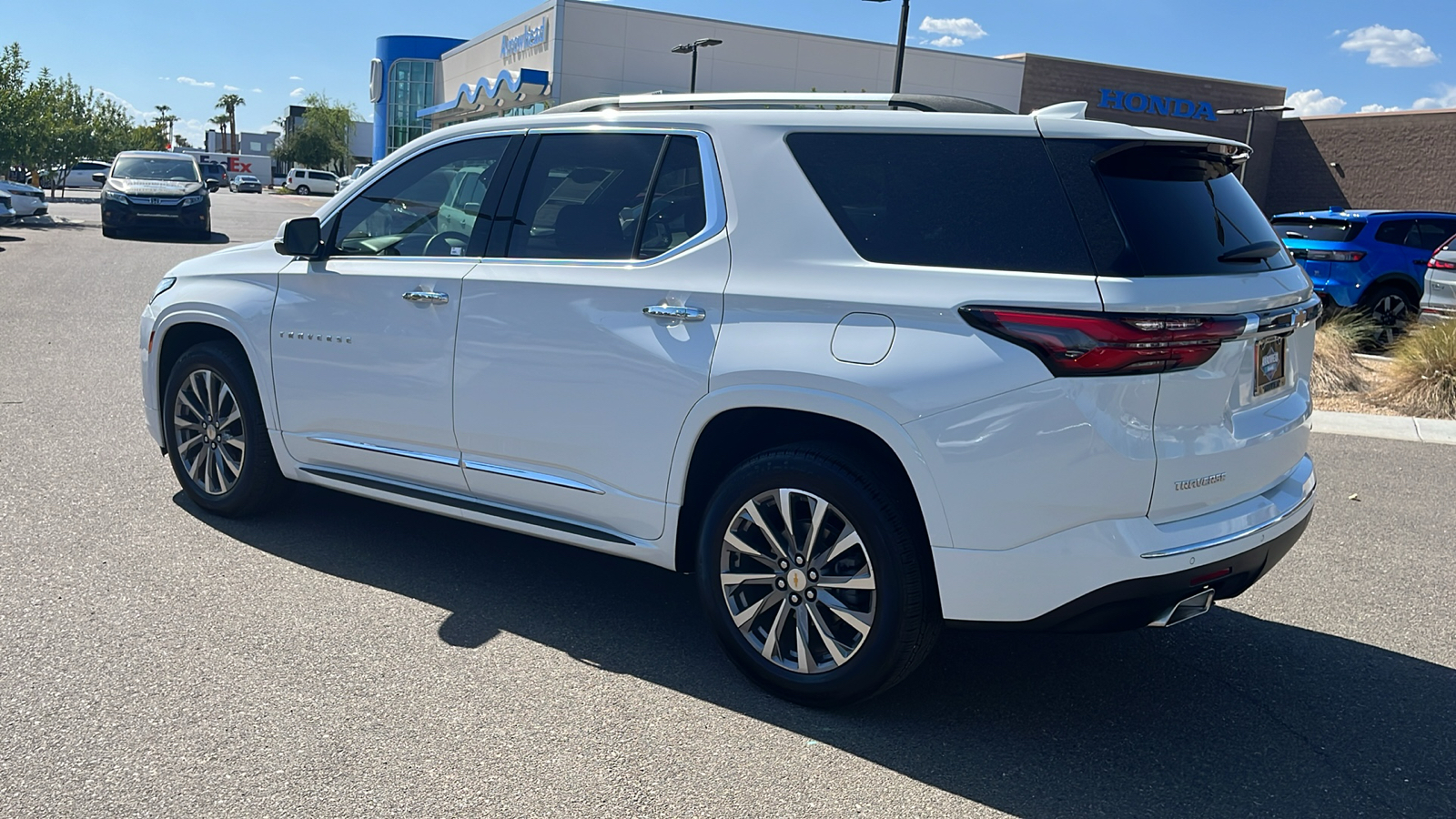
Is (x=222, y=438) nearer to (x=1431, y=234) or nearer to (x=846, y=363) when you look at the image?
(x=846, y=363)

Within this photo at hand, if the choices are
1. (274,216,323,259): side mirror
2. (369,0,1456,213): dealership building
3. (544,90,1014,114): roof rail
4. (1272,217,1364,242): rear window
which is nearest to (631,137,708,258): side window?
(544,90,1014,114): roof rail

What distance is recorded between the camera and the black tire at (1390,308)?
14055 mm

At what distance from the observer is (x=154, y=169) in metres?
24.5

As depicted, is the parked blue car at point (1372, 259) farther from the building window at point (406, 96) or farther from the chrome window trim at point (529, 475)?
the building window at point (406, 96)

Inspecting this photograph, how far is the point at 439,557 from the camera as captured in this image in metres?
5.13

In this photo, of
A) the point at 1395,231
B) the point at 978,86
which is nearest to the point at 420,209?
the point at 1395,231

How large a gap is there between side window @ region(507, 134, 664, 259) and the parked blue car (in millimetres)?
12067

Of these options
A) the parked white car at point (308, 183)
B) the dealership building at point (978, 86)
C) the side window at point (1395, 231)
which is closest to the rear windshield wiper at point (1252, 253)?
the side window at point (1395, 231)

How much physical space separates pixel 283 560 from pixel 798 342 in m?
2.67

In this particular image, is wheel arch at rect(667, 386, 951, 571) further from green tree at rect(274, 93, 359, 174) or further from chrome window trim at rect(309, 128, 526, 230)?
green tree at rect(274, 93, 359, 174)

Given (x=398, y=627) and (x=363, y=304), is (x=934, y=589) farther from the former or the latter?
(x=363, y=304)

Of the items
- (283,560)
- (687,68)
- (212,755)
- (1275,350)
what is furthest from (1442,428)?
(687,68)

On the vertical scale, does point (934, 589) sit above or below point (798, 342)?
below

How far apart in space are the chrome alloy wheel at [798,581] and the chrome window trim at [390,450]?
133cm
